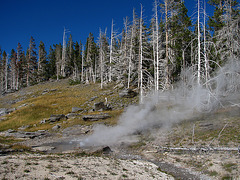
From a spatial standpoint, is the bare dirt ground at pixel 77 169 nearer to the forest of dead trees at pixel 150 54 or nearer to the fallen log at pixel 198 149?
the fallen log at pixel 198 149

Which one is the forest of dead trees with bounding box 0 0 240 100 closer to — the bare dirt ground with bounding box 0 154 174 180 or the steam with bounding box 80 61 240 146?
the steam with bounding box 80 61 240 146

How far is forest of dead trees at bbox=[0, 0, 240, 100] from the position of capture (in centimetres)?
2209

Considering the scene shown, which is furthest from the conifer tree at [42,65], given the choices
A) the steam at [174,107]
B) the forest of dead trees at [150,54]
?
the steam at [174,107]

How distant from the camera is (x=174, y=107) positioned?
71.3 ft

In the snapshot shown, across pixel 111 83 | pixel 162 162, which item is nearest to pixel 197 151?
pixel 162 162

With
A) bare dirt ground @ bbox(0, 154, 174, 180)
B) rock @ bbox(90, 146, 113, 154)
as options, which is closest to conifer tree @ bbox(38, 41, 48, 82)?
rock @ bbox(90, 146, 113, 154)

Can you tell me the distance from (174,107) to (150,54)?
15.4 m

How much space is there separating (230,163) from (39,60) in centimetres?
7779

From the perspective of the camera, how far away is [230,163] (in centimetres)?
916

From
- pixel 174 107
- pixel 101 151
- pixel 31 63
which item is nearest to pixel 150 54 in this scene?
pixel 174 107

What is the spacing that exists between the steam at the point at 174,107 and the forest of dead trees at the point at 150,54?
1.54 m

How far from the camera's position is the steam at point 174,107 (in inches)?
672

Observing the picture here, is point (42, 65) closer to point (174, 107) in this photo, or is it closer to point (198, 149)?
point (174, 107)

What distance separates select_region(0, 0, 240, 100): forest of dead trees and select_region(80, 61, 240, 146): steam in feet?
5.04
